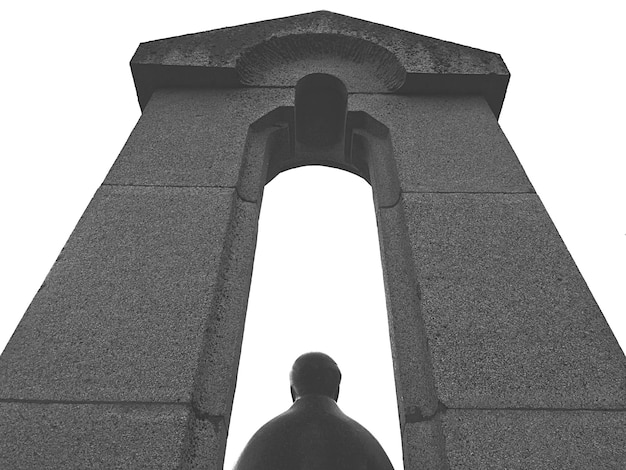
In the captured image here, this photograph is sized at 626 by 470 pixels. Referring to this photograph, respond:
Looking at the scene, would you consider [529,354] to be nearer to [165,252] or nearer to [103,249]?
[165,252]

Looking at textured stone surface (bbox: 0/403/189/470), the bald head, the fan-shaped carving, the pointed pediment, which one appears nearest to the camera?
textured stone surface (bbox: 0/403/189/470)

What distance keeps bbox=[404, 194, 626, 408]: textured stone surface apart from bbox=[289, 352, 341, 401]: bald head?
1.89 ft

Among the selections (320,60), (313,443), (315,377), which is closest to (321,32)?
(320,60)

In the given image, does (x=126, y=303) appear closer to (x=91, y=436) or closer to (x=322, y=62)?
(x=91, y=436)

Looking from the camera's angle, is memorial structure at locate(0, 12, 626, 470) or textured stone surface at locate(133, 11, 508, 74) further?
textured stone surface at locate(133, 11, 508, 74)

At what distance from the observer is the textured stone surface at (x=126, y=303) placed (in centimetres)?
268

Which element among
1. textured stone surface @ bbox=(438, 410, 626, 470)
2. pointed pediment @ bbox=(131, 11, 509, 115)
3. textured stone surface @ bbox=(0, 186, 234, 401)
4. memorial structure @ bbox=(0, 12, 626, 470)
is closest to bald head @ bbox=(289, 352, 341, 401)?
memorial structure @ bbox=(0, 12, 626, 470)

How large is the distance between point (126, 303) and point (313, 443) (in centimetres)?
128

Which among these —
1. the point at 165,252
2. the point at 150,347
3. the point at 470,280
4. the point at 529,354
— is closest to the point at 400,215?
the point at 470,280

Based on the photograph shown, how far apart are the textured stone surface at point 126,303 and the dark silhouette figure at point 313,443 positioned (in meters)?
0.42

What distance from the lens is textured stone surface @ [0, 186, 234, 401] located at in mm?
2682

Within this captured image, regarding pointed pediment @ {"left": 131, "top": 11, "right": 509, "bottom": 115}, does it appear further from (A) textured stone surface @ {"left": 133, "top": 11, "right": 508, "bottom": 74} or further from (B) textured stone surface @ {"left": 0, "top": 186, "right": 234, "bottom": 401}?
(B) textured stone surface @ {"left": 0, "top": 186, "right": 234, "bottom": 401}

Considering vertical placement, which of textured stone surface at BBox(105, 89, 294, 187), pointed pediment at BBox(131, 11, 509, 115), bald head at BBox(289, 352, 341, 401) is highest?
pointed pediment at BBox(131, 11, 509, 115)

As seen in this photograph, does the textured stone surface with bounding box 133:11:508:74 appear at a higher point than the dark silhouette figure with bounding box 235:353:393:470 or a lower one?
higher
